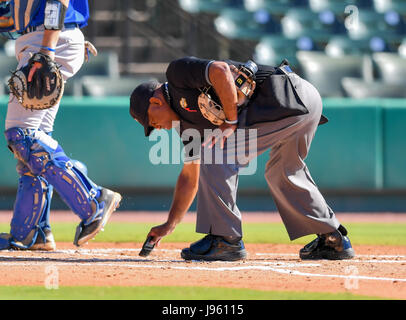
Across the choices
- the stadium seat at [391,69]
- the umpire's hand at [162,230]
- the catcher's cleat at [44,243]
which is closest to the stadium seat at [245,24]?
the stadium seat at [391,69]

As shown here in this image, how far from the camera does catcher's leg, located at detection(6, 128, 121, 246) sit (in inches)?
203

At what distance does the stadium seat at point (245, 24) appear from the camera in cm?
1278

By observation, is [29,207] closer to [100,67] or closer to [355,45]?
[100,67]

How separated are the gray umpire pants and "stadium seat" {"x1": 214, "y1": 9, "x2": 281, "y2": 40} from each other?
25.4 feet

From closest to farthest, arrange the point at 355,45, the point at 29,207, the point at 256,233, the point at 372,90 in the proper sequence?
the point at 29,207 → the point at 256,233 → the point at 372,90 → the point at 355,45

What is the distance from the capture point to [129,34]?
12.1m

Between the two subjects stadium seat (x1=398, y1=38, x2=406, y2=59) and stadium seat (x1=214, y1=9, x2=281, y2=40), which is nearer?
stadium seat (x1=398, y1=38, x2=406, y2=59)

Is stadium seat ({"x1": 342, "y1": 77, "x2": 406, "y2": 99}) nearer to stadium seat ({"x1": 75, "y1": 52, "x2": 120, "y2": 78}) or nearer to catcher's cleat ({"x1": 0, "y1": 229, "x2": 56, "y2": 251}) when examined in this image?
stadium seat ({"x1": 75, "y1": 52, "x2": 120, "y2": 78})

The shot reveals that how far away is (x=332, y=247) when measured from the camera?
5.18 meters

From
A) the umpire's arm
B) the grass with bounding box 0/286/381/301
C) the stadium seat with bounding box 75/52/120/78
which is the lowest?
the grass with bounding box 0/286/381/301

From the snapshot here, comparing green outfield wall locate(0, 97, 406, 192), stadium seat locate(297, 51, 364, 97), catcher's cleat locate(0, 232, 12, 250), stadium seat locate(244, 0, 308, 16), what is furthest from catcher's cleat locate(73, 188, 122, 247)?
stadium seat locate(244, 0, 308, 16)

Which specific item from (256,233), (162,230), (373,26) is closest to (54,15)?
(162,230)

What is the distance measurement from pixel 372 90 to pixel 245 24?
12.2ft
